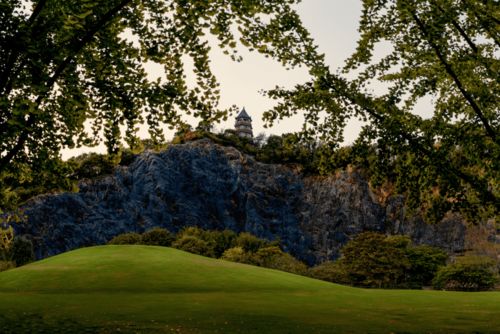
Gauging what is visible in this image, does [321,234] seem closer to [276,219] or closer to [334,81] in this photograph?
[276,219]

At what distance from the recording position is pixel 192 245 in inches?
4021

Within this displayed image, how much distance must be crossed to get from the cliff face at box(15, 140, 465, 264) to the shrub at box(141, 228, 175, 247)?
19.3 m

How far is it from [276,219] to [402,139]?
5041 inches

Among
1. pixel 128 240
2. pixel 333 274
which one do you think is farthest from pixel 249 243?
pixel 128 240

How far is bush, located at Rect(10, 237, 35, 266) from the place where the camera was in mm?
104562

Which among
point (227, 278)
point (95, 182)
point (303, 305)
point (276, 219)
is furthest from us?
point (276, 219)

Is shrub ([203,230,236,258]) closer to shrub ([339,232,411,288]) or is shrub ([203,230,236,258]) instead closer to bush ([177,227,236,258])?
bush ([177,227,236,258])

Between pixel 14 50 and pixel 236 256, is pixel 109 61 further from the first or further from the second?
pixel 236 256

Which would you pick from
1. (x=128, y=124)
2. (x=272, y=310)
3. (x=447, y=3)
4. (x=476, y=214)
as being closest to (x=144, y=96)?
(x=128, y=124)

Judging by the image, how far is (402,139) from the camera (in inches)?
562

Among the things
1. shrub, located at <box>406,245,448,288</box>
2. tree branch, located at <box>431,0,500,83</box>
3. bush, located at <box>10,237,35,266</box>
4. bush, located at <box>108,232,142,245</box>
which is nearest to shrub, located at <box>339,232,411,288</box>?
shrub, located at <box>406,245,448,288</box>

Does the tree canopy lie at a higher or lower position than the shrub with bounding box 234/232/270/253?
higher

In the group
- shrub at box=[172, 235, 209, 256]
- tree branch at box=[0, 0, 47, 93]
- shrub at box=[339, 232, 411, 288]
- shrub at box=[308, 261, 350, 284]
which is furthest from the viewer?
shrub at box=[172, 235, 209, 256]

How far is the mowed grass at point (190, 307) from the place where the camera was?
2203cm
